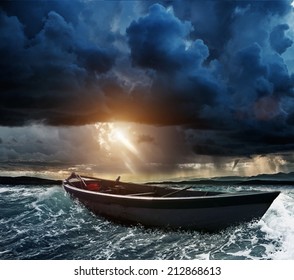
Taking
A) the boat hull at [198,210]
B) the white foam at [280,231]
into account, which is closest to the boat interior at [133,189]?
the boat hull at [198,210]

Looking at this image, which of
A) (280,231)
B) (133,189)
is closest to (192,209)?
(280,231)

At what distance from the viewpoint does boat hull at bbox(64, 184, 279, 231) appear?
8305 mm

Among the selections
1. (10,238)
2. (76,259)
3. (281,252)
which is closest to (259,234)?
(281,252)

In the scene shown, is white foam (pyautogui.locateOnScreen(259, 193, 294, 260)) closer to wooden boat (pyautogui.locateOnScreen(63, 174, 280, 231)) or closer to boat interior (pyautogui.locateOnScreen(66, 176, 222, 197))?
wooden boat (pyautogui.locateOnScreen(63, 174, 280, 231))

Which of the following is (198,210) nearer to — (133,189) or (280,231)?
(280,231)

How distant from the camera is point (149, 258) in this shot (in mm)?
7887

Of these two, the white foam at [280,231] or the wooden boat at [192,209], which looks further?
the wooden boat at [192,209]

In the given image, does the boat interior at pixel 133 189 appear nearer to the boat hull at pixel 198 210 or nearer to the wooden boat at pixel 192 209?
the wooden boat at pixel 192 209

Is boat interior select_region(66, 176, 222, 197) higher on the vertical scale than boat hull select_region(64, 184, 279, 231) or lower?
higher

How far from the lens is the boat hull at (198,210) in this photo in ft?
27.2

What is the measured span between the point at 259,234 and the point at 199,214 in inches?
74.7

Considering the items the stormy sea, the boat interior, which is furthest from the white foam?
the boat interior
